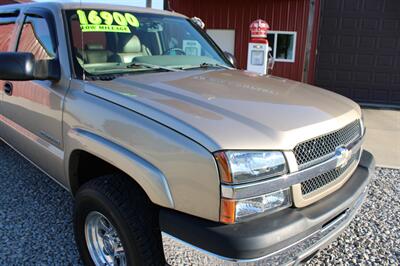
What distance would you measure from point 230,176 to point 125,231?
2.26 ft

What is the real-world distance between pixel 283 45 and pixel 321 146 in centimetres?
905

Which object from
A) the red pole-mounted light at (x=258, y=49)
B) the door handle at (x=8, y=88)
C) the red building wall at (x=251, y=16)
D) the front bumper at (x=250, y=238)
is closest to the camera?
the front bumper at (x=250, y=238)

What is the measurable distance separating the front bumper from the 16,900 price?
→ 177cm

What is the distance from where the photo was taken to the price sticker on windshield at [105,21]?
9.91ft

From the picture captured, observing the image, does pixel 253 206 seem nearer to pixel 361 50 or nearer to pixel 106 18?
pixel 106 18

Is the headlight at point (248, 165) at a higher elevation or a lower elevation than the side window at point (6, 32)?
lower

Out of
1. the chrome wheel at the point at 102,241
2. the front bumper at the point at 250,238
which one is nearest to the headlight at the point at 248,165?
the front bumper at the point at 250,238

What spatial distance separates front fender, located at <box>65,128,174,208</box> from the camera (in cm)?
199

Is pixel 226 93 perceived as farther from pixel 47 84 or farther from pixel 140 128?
pixel 47 84

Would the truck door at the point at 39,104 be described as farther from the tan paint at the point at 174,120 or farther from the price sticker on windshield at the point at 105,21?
the price sticker on windshield at the point at 105,21

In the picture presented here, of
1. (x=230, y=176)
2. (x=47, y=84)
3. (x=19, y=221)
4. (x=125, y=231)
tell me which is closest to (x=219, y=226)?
(x=230, y=176)

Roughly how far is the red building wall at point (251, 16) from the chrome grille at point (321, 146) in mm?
8381

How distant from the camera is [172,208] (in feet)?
6.49

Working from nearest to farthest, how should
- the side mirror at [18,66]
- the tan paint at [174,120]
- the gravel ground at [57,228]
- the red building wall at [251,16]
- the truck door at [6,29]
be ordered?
1. the tan paint at [174,120]
2. the side mirror at [18,66]
3. the gravel ground at [57,228]
4. the truck door at [6,29]
5. the red building wall at [251,16]
